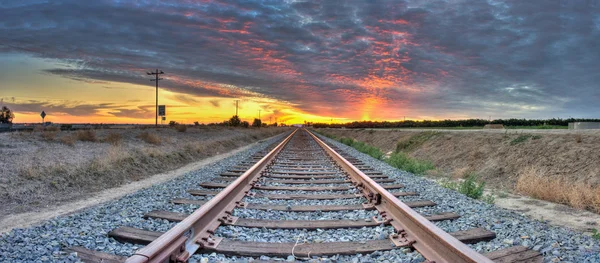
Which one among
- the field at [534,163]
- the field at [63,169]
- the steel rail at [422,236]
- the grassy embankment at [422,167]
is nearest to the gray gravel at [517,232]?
the steel rail at [422,236]

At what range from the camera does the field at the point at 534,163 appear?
8.38 metres

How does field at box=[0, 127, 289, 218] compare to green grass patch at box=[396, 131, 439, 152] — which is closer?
field at box=[0, 127, 289, 218]

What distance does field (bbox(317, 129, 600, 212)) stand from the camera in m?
8.38

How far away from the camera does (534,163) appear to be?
12422 millimetres

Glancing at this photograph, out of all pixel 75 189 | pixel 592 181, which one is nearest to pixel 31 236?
pixel 75 189

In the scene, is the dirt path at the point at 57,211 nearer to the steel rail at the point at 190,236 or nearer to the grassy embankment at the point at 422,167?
the steel rail at the point at 190,236

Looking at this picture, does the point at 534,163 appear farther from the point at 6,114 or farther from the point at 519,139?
the point at 6,114

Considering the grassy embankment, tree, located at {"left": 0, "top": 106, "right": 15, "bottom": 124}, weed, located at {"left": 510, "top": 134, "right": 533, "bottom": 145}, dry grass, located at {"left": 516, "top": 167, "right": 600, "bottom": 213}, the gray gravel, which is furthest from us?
tree, located at {"left": 0, "top": 106, "right": 15, "bottom": 124}

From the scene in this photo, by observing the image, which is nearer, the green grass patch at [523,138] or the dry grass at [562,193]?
the dry grass at [562,193]

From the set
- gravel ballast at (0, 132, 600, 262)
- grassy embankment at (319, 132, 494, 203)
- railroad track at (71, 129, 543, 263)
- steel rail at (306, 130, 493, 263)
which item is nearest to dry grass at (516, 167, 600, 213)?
grassy embankment at (319, 132, 494, 203)

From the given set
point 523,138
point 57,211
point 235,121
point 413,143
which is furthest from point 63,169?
point 235,121

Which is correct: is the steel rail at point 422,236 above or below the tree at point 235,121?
below

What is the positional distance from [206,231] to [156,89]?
172ft

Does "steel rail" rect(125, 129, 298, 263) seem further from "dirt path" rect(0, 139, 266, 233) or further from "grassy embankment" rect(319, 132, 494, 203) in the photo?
"grassy embankment" rect(319, 132, 494, 203)
